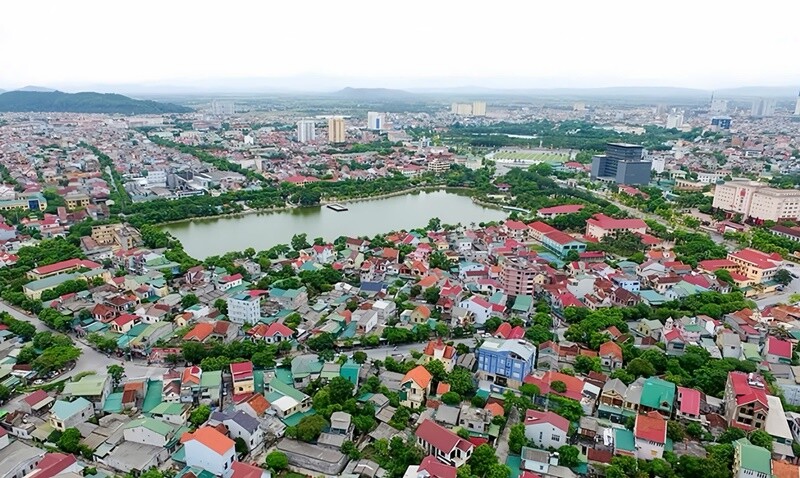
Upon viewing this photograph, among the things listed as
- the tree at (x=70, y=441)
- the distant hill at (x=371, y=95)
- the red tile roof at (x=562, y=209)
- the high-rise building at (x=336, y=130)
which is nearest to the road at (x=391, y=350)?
the tree at (x=70, y=441)

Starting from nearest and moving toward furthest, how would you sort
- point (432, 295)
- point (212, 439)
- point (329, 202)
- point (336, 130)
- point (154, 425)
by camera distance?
point (212, 439), point (154, 425), point (432, 295), point (329, 202), point (336, 130)

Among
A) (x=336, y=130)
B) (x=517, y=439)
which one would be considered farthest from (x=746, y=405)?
(x=336, y=130)

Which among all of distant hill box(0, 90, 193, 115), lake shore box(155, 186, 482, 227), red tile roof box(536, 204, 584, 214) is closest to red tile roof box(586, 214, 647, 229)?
red tile roof box(536, 204, 584, 214)

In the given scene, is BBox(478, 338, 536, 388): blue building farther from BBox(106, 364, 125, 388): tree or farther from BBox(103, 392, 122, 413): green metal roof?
BBox(106, 364, 125, 388): tree

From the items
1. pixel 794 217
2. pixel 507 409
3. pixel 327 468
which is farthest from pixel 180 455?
pixel 794 217

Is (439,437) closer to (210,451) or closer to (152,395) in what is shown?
(210,451)

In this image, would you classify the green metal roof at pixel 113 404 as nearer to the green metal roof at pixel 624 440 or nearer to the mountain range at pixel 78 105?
the green metal roof at pixel 624 440
